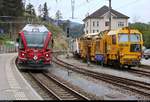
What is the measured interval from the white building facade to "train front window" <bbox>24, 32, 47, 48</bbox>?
10050 centimetres

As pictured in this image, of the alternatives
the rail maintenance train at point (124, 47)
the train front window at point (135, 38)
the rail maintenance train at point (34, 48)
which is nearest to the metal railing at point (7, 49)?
the rail maintenance train at point (124, 47)

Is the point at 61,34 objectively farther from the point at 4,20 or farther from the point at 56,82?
the point at 56,82

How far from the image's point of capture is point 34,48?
1378 inches

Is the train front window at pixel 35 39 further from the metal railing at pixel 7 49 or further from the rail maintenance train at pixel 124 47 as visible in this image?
the metal railing at pixel 7 49

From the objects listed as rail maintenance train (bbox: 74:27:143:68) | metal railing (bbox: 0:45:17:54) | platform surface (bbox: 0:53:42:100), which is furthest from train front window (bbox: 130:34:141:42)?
metal railing (bbox: 0:45:17:54)

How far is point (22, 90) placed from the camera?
21.5 m

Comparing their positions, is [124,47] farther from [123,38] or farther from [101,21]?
[101,21]

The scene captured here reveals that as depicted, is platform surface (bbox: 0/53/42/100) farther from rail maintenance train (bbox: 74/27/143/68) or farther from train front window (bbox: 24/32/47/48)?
rail maintenance train (bbox: 74/27/143/68)

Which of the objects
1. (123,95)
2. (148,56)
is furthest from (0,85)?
(148,56)

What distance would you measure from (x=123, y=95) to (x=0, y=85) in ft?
21.0

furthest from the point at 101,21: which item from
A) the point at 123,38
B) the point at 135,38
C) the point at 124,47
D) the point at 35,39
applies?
the point at 35,39

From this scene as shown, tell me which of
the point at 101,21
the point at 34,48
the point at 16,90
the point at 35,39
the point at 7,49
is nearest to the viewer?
the point at 16,90

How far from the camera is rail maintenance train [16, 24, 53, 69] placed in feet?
114

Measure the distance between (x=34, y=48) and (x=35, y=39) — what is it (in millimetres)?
713
